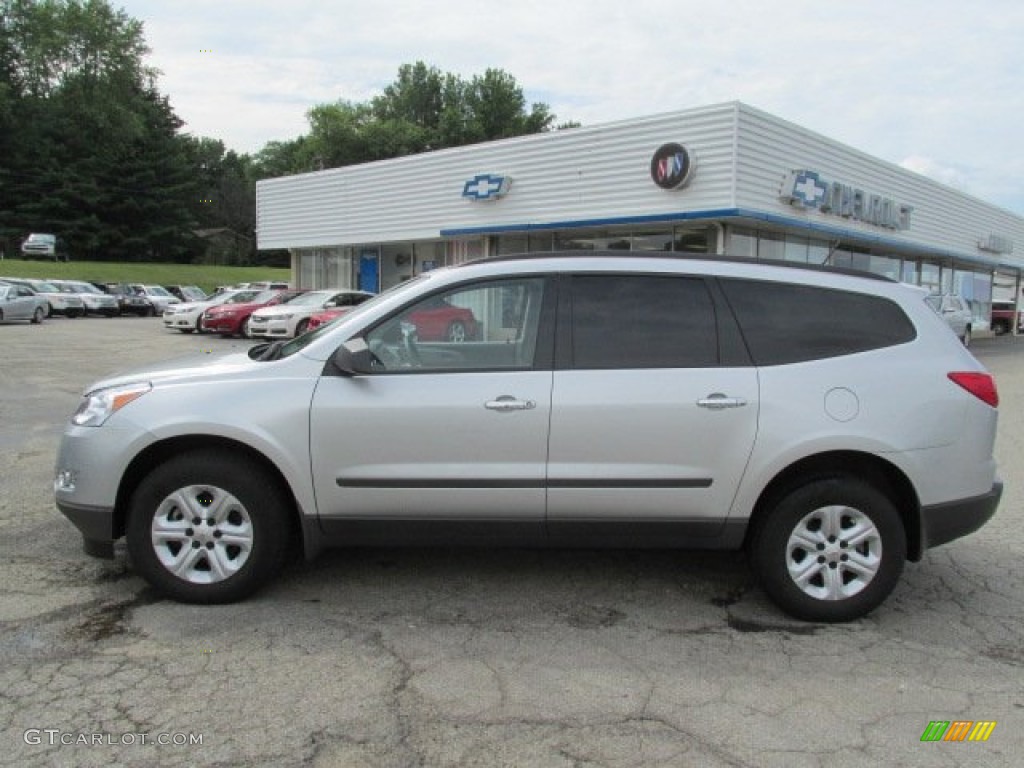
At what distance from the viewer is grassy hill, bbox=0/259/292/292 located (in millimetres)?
49656

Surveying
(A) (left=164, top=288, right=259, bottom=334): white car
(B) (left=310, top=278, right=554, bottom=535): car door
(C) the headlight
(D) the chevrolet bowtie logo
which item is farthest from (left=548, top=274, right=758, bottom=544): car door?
(A) (left=164, top=288, right=259, bottom=334): white car

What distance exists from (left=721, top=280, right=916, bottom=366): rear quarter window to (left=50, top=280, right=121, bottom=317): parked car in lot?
37.4 meters

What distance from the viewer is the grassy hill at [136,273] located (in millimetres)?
49656

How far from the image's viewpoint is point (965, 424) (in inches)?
159

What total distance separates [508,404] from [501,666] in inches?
47.3

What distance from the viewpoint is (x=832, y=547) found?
400 centimetres

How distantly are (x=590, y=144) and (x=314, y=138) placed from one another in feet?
195

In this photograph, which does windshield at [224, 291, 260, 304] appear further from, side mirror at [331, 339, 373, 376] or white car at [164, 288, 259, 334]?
side mirror at [331, 339, 373, 376]

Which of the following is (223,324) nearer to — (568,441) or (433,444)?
(433,444)

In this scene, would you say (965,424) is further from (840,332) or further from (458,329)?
(458,329)

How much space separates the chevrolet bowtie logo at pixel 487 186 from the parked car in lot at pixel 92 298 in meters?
22.6

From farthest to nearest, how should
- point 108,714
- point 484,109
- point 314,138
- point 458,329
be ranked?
1. point 484,109
2. point 314,138
3. point 458,329
4. point 108,714

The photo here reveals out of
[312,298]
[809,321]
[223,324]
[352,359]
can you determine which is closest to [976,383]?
[809,321]

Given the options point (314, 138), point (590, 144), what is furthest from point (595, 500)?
point (314, 138)
